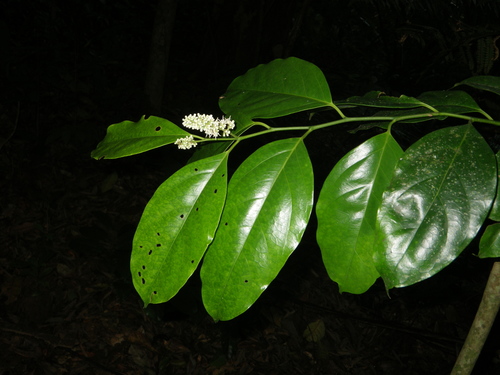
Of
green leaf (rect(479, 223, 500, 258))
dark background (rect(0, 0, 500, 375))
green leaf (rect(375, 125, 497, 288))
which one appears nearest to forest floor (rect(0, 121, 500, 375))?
dark background (rect(0, 0, 500, 375))

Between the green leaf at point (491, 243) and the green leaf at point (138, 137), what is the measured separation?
0.53m

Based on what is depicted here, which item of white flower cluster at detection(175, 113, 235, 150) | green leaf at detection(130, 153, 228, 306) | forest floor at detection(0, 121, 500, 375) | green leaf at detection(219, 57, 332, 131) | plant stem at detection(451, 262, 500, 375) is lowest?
forest floor at detection(0, 121, 500, 375)

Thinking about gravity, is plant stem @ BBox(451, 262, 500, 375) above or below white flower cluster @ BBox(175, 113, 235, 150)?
below

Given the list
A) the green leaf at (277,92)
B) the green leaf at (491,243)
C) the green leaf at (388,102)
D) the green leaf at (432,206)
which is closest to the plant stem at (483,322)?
the green leaf at (491,243)

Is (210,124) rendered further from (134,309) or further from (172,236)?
(134,309)

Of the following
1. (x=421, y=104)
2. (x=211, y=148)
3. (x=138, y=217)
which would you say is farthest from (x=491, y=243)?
(x=138, y=217)

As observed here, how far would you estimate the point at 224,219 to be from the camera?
0.63 m

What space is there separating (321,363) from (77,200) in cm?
206

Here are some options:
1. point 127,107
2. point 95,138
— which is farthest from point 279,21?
point 95,138

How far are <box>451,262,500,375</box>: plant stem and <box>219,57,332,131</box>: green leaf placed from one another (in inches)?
16.6

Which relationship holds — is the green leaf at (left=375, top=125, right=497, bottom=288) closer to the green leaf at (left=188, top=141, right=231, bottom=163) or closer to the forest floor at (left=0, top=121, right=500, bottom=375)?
the green leaf at (left=188, top=141, right=231, bottom=163)

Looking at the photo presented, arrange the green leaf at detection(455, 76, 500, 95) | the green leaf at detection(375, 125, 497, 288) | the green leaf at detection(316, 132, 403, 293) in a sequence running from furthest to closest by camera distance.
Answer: the green leaf at detection(455, 76, 500, 95) < the green leaf at detection(316, 132, 403, 293) < the green leaf at detection(375, 125, 497, 288)

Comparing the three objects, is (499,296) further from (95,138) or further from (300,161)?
(95,138)

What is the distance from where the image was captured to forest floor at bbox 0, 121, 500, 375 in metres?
2.28
